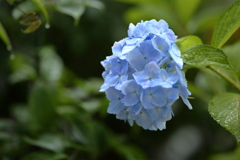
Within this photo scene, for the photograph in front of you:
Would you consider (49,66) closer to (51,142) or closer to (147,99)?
(51,142)

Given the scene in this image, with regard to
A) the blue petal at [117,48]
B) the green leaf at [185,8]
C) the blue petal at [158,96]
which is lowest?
the blue petal at [158,96]

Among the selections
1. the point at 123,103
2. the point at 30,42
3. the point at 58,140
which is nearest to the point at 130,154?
the point at 58,140

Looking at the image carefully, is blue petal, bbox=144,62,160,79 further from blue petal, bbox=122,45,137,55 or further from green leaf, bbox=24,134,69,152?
green leaf, bbox=24,134,69,152

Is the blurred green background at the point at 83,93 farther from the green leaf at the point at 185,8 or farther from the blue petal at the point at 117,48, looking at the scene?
the blue petal at the point at 117,48

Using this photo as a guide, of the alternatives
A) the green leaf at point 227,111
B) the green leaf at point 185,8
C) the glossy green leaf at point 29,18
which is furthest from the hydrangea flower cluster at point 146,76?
the green leaf at point 185,8

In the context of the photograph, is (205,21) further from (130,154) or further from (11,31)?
(11,31)

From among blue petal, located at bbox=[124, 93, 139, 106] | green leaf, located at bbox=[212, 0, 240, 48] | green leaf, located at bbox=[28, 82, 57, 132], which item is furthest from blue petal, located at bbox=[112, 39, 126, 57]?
green leaf, located at bbox=[28, 82, 57, 132]

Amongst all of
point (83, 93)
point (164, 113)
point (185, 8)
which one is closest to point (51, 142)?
point (83, 93)
